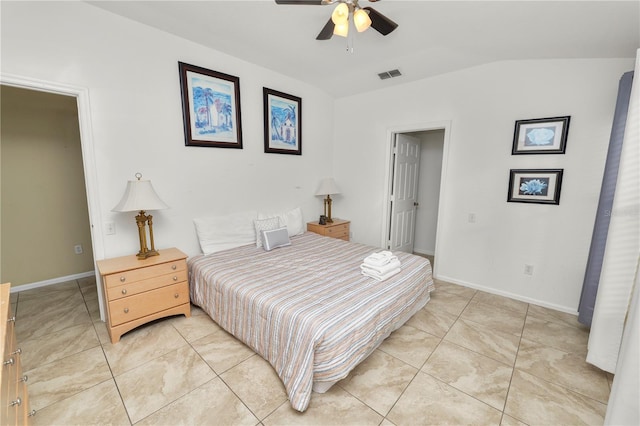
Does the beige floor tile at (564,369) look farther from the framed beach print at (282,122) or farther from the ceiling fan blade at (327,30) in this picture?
the framed beach print at (282,122)

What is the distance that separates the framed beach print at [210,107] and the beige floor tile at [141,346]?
6.16 ft

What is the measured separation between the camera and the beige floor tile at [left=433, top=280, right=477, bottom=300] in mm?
3160

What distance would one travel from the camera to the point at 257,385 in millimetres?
1797

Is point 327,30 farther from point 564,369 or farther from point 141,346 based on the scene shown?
point 564,369

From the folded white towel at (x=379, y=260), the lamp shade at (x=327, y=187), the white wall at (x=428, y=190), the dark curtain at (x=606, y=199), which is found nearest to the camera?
the dark curtain at (x=606, y=199)

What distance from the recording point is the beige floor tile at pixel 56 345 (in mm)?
1992

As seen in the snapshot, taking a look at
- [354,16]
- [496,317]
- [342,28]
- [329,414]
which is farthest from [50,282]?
[496,317]

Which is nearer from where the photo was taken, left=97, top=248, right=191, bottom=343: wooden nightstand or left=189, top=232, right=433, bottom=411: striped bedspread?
left=189, top=232, right=433, bottom=411: striped bedspread

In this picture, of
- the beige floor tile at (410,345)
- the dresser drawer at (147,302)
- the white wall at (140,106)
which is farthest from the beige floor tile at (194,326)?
the beige floor tile at (410,345)

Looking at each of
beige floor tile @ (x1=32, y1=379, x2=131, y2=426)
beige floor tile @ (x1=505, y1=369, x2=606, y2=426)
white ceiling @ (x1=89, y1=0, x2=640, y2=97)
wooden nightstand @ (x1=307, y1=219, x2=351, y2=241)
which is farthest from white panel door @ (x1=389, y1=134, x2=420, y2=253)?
beige floor tile @ (x1=32, y1=379, x2=131, y2=426)

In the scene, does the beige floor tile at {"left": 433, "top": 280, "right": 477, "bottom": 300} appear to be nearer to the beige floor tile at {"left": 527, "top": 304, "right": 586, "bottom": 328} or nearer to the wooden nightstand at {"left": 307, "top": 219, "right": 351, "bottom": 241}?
the beige floor tile at {"left": 527, "top": 304, "right": 586, "bottom": 328}

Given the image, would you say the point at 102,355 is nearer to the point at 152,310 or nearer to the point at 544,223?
the point at 152,310

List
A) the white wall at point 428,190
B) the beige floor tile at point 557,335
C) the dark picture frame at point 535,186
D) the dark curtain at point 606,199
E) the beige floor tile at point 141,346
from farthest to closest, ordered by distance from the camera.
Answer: the white wall at point 428,190
the dark picture frame at point 535,186
the beige floor tile at point 557,335
the dark curtain at point 606,199
the beige floor tile at point 141,346

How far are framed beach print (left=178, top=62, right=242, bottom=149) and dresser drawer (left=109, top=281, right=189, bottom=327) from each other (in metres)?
1.53
